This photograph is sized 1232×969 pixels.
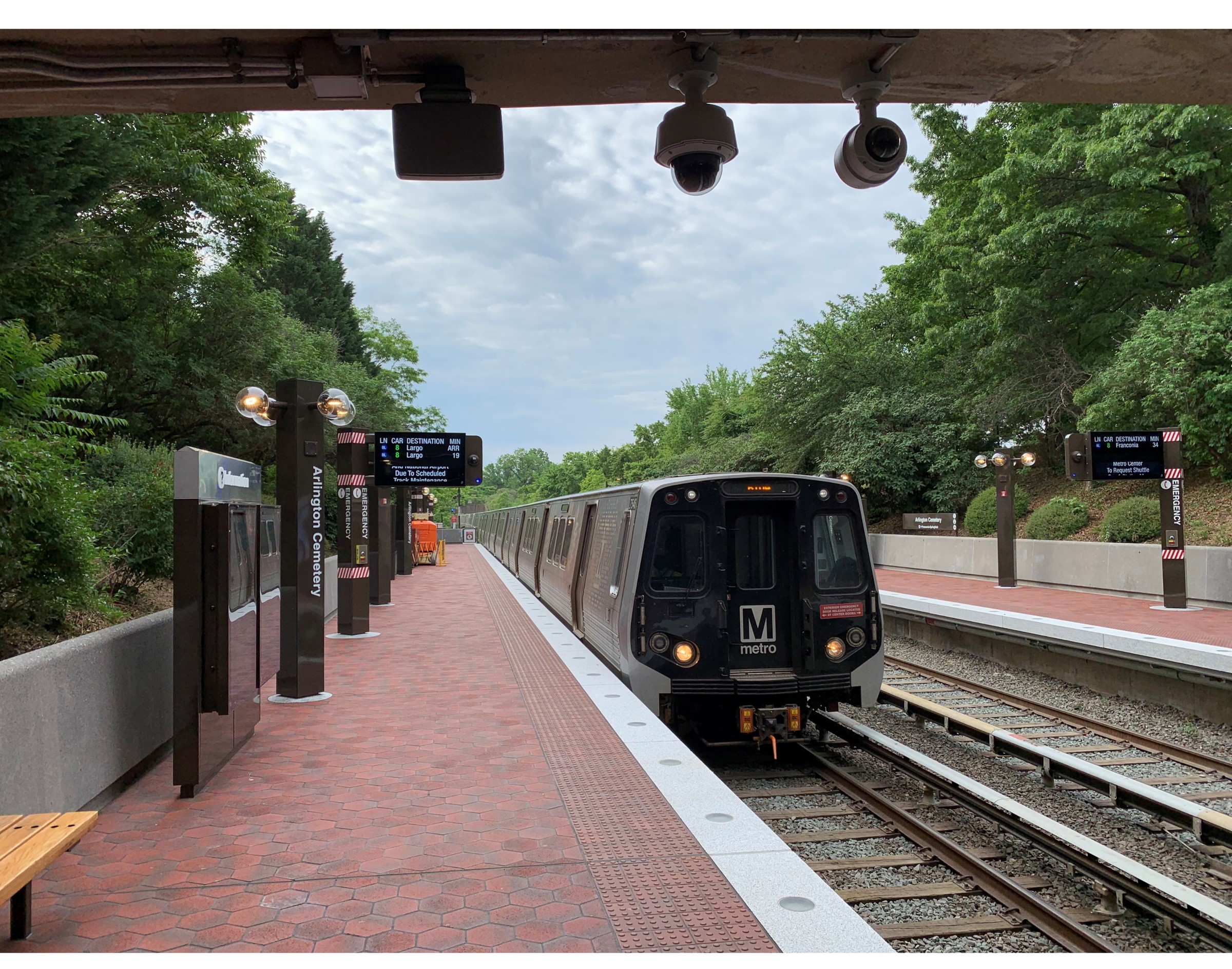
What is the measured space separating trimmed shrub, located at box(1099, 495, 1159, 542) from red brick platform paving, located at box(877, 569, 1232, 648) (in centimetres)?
228

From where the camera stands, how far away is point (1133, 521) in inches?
701

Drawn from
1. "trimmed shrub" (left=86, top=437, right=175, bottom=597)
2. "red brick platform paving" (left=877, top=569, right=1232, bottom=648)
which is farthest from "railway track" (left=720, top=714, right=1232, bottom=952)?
"trimmed shrub" (left=86, top=437, right=175, bottom=597)

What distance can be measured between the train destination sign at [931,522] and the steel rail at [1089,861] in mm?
18548

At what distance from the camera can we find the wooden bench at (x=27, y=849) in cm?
320

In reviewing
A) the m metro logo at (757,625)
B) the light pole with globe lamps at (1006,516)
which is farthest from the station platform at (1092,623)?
the m metro logo at (757,625)

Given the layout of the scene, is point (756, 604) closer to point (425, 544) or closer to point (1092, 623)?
point (1092, 623)

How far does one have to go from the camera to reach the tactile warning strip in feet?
11.4

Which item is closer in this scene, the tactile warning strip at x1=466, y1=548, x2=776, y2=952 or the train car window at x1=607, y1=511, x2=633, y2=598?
the tactile warning strip at x1=466, y1=548, x2=776, y2=952

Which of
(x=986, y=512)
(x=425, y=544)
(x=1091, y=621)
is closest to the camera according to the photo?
(x=1091, y=621)

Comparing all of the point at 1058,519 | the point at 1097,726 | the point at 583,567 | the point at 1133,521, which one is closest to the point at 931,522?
the point at 1058,519

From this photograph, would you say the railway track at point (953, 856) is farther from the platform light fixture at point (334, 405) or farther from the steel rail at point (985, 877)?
the platform light fixture at point (334, 405)

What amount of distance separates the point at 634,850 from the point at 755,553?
165 inches

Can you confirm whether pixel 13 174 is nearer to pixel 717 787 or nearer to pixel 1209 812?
pixel 717 787

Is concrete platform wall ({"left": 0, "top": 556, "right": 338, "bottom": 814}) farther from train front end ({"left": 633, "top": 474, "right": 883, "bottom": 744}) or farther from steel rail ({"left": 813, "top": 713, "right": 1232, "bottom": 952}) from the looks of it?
steel rail ({"left": 813, "top": 713, "right": 1232, "bottom": 952})
